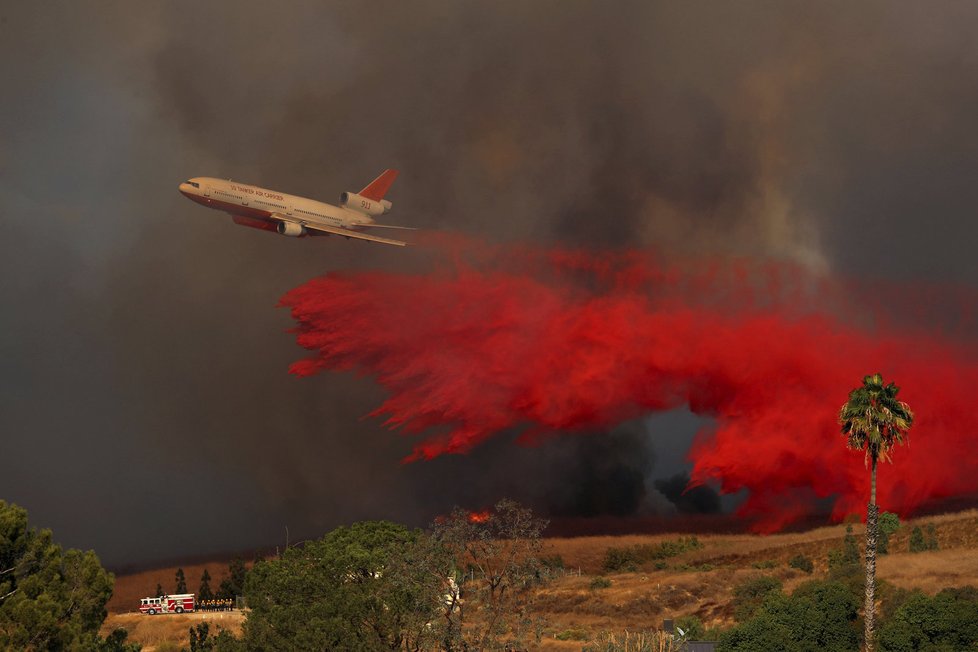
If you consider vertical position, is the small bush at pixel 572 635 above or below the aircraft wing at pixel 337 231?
below

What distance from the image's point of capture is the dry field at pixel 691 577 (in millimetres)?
105500

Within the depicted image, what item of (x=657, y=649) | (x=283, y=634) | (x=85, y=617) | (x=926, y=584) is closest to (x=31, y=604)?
(x=85, y=617)

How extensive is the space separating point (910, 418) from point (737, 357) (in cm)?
4420

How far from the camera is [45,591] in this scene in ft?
224

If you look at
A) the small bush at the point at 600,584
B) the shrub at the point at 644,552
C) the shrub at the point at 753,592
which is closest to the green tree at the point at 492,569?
the shrub at the point at 753,592

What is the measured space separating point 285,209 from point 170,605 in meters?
34.9

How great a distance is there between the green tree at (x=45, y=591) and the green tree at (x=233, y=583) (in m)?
63.1

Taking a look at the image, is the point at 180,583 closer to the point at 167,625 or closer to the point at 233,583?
the point at 233,583

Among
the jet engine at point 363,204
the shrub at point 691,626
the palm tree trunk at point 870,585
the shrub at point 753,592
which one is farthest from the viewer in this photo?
the jet engine at point 363,204

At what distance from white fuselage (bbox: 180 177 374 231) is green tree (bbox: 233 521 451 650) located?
41.1m

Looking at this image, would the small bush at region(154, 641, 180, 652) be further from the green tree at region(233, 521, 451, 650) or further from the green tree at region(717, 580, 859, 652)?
the green tree at region(717, 580, 859, 652)

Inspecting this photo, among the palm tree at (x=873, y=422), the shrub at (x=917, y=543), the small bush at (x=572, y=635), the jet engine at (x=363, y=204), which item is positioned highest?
the jet engine at (x=363, y=204)

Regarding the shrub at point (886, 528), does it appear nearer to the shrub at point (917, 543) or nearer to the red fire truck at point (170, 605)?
the shrub at point (917, 543)

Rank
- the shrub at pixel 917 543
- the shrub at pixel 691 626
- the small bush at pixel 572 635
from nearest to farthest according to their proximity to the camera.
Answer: the shrub at pixel 691 626 < the small bush at pixel 572 635 < the shrub at pixel 917 543
